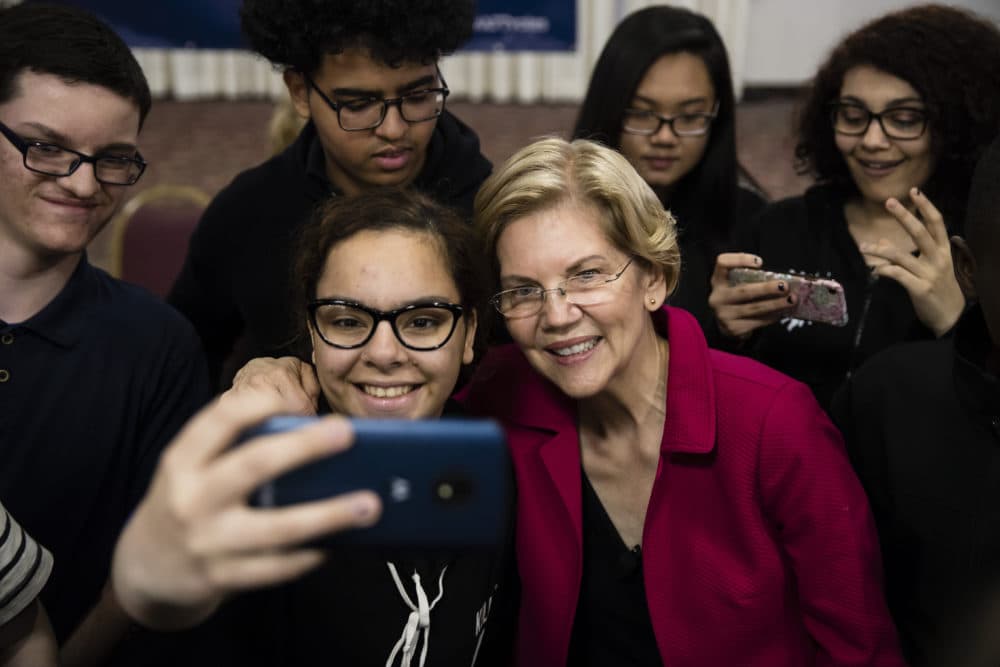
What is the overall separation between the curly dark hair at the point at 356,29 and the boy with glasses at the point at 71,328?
325 mm

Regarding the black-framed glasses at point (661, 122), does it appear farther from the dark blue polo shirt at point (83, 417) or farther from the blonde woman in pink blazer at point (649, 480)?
the dark blue polo shirt at point (83, 417)

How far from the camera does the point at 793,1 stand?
20.4 feet

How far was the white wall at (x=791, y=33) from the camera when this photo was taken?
6.15m

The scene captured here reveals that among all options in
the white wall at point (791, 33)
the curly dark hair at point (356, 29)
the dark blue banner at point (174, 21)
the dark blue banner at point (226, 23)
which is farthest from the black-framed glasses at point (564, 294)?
the dark blue banner at point (174, 21)

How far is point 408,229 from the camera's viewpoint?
5.23 feet

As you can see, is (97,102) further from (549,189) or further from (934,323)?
(934,323)

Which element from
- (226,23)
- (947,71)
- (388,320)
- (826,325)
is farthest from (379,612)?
(226,23)

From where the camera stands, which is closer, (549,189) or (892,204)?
(549,189)

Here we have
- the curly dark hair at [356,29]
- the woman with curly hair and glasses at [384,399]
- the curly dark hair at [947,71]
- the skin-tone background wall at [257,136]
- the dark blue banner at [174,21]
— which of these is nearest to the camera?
the woman with curly hair and glasses at [384,399]

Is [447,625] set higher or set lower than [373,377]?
lower

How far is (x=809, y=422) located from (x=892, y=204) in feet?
1.93

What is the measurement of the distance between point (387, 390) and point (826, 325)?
→ 1.11 m

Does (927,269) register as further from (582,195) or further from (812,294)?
(582,195)

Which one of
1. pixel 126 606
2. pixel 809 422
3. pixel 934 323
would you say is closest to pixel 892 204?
pixel 934 323
